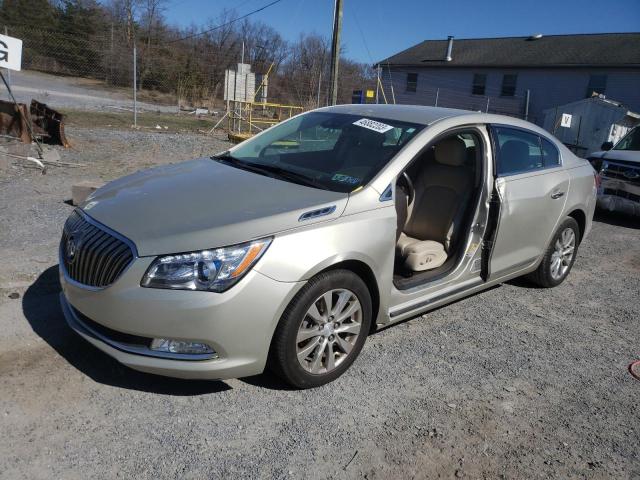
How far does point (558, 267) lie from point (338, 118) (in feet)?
8.94

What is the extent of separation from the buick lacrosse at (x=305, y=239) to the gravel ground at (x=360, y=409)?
0.94ft

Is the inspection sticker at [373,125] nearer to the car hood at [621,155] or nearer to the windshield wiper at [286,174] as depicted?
the windshield wiper at [286,174]

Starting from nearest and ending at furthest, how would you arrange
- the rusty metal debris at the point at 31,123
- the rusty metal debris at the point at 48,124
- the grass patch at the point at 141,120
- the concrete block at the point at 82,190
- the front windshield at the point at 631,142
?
the concrete block at the point at 82,190 → the front windshield at the point at 631,142 → the rusty metal debris at the point at 31,123 → the rusty metal debris at the point at 48,124 → the grass patch at the point at 141,120

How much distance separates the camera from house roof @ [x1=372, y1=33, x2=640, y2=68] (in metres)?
29.1

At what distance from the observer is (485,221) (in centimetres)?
411

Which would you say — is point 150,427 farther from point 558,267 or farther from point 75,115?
point 75,115

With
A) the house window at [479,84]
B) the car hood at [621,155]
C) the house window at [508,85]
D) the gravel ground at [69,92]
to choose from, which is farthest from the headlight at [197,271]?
the house window at [479,84]

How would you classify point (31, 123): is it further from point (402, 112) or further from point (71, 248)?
point (402, 112)

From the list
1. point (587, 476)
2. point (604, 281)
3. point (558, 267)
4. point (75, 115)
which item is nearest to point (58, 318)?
point (587, 476)

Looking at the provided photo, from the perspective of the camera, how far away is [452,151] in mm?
4266

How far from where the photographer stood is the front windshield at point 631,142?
9.27 meters

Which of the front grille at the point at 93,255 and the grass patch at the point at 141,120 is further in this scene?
Answer: the grass patch at the point at 141,120

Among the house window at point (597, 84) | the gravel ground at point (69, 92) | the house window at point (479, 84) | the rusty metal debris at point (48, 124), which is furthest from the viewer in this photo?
the house window at point (479, 84)

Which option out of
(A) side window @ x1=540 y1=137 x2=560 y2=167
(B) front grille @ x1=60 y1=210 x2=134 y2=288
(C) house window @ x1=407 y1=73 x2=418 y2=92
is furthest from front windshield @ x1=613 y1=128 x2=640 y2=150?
(C) house window @ x1=407 y1=73 x2=418 y2=92
